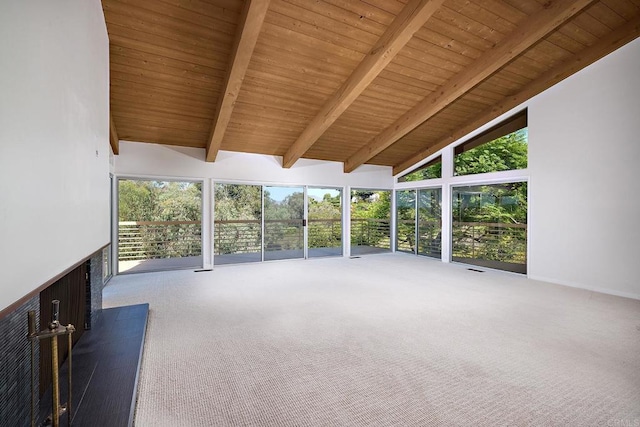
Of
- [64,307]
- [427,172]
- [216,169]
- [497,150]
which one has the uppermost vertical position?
[497,150]

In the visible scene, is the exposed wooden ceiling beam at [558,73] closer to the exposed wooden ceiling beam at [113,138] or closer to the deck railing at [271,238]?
the deck railing at [271,238]

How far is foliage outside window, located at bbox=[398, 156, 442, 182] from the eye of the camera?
6.30m

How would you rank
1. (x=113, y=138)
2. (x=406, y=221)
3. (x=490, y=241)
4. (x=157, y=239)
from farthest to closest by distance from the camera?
1. (x=406, y=221)
2. (x=157, y=239)
3. (x=490, y=241)
4. (x=113, y=138)

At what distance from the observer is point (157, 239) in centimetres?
573

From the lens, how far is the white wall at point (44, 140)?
90 centimetres

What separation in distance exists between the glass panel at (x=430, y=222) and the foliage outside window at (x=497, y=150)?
77 cm

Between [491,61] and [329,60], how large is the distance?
1989 mm

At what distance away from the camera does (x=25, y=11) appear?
39.1 inches

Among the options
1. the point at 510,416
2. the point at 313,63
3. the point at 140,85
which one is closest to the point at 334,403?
the point at 510,416

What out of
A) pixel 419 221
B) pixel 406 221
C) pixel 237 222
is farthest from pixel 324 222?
pixel 419 221

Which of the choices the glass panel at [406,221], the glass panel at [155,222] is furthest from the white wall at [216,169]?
the glass panel at [406,221]

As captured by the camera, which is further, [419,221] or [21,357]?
[419,221]

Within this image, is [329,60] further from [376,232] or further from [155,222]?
[376,232]

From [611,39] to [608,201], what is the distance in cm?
202
